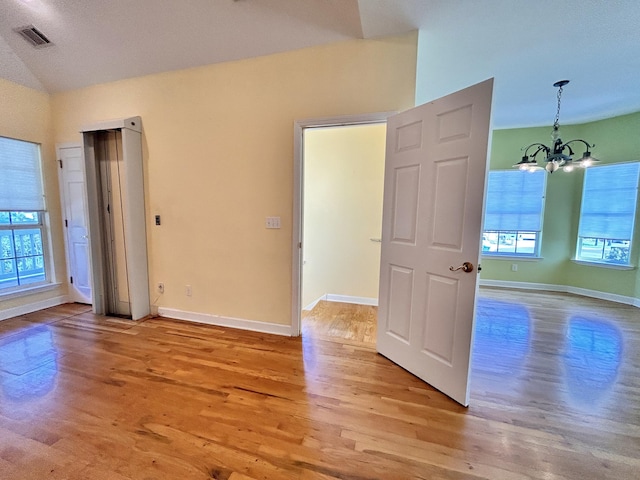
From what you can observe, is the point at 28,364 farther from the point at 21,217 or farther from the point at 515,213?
the point at 515,213

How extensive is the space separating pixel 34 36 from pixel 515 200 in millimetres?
7034

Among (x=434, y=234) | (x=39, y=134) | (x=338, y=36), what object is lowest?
(x=434, y=234)

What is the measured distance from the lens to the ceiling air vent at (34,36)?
263 centimetres

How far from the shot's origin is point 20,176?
3248mm

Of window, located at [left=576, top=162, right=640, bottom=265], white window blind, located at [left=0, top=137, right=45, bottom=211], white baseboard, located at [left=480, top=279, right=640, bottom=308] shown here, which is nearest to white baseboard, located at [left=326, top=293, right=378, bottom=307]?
white baseboard, located at [left=480, top=279, right=640, bottom=308]

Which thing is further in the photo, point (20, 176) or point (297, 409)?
point (20, 176)

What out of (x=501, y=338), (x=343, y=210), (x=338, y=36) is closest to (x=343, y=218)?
(x=343, y=210)

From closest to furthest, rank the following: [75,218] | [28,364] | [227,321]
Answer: [28,364], [227,321], [75,218]

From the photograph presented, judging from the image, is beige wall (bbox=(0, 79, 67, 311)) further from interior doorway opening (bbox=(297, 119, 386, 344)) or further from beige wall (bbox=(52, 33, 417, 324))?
interior doorway opening (bbox=(297, 119, 386, 344))

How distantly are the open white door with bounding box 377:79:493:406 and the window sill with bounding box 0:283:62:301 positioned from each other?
14.3 feet

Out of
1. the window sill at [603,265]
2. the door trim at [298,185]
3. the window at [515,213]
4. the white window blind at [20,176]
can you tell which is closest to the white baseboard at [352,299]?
the door trim at [298,185]

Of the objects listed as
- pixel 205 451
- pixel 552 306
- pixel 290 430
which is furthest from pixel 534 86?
pixel 205 451

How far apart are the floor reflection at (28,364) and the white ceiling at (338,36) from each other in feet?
9.69

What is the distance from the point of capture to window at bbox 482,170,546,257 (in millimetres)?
4664
